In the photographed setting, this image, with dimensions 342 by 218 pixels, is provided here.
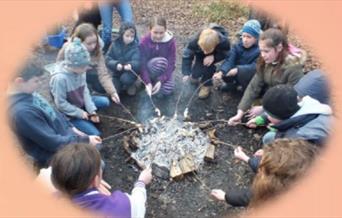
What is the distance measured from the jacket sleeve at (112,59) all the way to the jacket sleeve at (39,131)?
1534 millimetres

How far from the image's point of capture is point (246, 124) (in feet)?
16.3

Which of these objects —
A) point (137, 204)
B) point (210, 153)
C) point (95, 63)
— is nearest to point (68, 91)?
point (95, 63)

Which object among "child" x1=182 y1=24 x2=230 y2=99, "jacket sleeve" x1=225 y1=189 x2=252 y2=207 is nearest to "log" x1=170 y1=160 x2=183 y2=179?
"jacket sleeve" x1=225 y1=189 x2=252 y2=207

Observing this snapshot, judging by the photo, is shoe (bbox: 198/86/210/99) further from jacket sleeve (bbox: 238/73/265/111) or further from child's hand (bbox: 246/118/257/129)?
child's hand (bbox: 246/118/257/129)

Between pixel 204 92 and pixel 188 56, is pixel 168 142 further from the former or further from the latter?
pixel 188 56

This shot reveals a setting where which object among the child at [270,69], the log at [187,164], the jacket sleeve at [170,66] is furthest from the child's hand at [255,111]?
the jacket sleeve at [170,66]

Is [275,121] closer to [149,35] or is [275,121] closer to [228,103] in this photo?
[228,103]

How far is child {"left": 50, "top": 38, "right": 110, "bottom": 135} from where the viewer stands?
168 inches

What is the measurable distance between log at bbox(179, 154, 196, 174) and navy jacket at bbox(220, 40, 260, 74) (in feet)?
4.43

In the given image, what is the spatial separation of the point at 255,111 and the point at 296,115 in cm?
116

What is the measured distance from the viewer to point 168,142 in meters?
4.66

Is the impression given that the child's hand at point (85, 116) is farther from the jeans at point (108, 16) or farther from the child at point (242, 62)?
the child at point (242, 62)

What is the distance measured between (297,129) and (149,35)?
7.27ft

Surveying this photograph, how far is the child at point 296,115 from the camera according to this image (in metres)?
3.72
